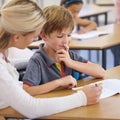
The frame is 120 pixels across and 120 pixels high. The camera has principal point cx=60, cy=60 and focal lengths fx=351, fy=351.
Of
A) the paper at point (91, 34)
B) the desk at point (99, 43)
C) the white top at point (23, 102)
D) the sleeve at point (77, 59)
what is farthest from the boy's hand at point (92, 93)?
the paper at point (91, 34)

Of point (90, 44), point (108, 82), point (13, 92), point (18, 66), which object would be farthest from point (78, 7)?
point (13, 92)

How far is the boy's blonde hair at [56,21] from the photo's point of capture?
81.8 inches

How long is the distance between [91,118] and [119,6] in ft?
9.49

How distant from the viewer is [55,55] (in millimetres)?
2182

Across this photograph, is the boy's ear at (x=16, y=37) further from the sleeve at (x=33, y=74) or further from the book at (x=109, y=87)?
the book at (x=109, y=87)

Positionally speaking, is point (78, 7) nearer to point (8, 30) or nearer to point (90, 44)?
point (90, 44)

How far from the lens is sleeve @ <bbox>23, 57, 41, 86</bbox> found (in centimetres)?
197

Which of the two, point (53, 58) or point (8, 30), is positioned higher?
point (8, 30)

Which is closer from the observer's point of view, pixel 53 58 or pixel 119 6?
pixel 53 58

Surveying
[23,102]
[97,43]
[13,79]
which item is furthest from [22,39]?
[97,43]

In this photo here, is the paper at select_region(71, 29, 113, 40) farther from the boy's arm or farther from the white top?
the white top

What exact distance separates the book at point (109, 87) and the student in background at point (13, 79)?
18cm

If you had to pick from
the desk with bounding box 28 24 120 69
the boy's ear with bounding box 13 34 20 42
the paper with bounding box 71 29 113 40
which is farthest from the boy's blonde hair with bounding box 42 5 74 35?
the paper with bounding box 71 29 113 40

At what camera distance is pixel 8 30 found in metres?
1.62
